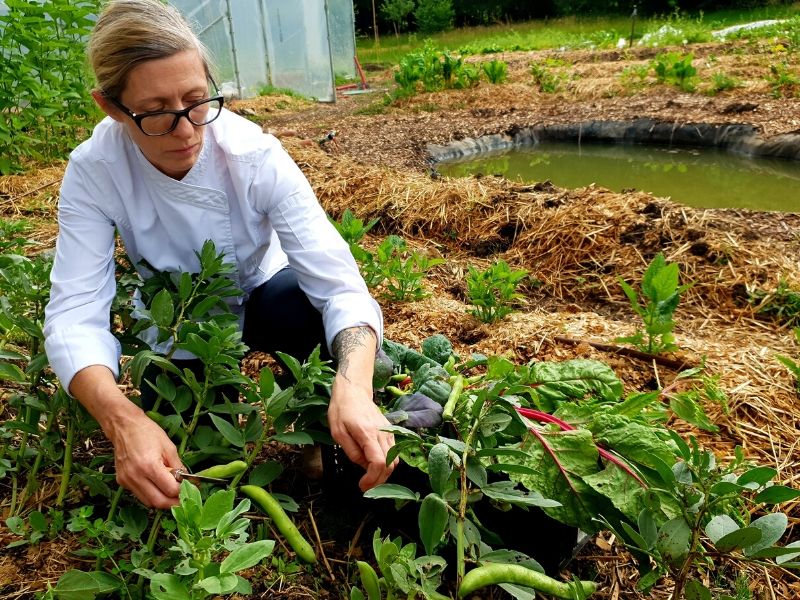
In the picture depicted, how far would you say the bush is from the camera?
25.5 meters

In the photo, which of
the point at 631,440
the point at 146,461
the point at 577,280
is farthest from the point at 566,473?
the point at 577,280

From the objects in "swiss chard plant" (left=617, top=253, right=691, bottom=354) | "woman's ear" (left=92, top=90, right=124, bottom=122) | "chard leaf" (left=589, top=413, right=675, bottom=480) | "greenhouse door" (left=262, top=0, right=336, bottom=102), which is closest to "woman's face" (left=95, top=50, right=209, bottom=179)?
"woman's ear" (left=92, top=90, right=124, bottom=122)

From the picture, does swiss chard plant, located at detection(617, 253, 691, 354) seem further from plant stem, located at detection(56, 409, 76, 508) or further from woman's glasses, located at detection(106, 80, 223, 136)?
plant stem, located at detection(56, 409, 76, 508)

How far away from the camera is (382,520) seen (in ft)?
5.18

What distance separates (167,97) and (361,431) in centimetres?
94

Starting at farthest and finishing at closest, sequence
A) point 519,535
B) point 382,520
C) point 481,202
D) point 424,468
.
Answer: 1. point 481,202
2. point 382,520
3. point 519,535
4. point 424,468

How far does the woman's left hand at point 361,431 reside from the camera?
127 centimetres

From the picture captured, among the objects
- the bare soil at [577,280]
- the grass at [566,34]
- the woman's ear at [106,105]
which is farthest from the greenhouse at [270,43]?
the woman's ear at [106,105]

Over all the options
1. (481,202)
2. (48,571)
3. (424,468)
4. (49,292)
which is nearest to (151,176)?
(49,292)

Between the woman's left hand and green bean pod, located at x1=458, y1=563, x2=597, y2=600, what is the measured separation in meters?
0.25

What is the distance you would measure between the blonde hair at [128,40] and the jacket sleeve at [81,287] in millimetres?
298

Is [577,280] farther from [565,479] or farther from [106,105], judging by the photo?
[106,105]

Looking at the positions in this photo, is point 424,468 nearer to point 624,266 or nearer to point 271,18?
point 624,266

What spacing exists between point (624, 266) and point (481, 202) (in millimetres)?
1173
